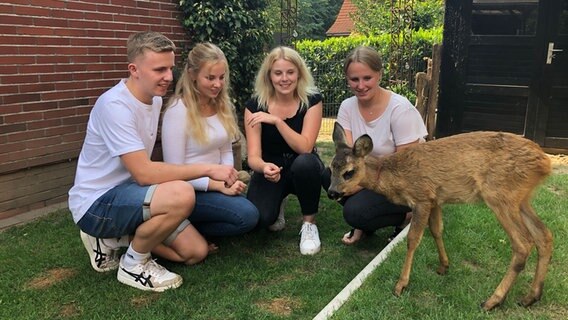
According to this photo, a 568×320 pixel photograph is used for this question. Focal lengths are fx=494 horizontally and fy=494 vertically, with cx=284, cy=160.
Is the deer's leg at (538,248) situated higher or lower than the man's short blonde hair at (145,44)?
lower

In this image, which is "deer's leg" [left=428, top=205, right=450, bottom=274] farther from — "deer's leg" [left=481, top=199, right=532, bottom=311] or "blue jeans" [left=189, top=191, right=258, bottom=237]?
"blue jeans" [left=189, top=191, right=258, bottom=237]

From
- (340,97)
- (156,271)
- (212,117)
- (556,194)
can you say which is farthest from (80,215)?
(340,97)

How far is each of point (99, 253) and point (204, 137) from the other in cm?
123

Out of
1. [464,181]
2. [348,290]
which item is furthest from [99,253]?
[464,181]

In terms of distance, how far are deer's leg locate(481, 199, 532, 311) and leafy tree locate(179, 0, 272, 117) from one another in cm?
495

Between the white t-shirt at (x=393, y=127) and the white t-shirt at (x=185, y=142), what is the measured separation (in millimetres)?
1221

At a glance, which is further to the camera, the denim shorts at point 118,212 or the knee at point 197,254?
the knee at point 197,254

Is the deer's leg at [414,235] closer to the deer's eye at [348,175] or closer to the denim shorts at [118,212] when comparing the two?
the deer's eye at [348,175]

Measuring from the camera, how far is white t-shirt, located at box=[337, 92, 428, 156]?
414cm

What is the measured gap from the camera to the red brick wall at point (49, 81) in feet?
17.1

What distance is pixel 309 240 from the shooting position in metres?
4.40

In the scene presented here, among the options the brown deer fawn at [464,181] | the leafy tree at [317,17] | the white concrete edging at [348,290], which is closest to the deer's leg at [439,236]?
the brown deer fawn at [464,181]

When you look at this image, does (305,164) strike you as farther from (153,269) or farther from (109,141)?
(109,141)

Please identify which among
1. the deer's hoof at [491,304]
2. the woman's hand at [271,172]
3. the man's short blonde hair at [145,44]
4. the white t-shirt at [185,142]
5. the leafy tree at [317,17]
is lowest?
the deer's hoof at [491,304]
